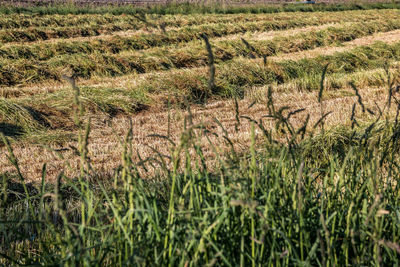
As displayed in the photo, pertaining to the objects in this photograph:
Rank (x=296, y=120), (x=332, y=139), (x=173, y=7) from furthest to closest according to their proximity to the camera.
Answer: (x=173, y=7), (x=296, y=120), (x=332, y=139)

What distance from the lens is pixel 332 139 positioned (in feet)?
14.6

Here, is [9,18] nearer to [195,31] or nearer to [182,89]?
[195,31]

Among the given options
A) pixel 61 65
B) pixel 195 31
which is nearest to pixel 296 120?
pixel 61 65

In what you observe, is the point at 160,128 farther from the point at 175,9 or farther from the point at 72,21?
the point at 175,9

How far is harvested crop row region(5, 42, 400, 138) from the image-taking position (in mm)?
6311

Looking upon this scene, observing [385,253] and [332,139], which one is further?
[332,139]

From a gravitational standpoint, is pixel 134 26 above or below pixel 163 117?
above

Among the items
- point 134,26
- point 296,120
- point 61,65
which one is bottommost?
point 296,120

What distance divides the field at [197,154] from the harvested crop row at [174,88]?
0.03 meters

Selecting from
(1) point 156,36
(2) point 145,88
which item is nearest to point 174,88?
(2) point 145,88

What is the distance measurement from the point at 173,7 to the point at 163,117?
2227 centimetres

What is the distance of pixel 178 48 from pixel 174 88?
4.73 meters

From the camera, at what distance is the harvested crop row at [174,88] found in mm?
6311

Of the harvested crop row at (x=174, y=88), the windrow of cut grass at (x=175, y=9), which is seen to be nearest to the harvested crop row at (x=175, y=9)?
the windrow of cut grass at (x=175, y=9)
